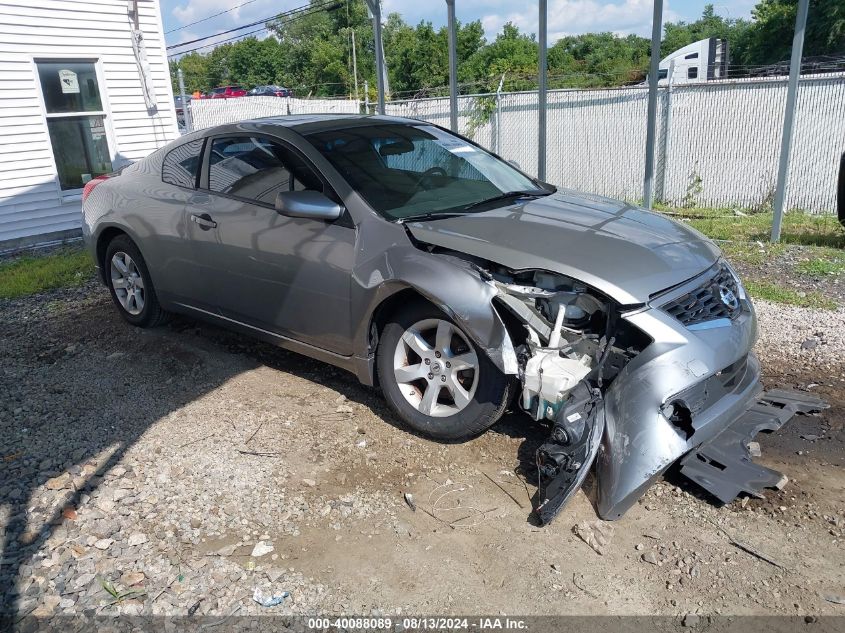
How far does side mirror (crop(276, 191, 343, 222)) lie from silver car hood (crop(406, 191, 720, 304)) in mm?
488

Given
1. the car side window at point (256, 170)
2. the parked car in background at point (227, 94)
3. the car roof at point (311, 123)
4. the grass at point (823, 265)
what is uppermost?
the parked car in background at point (227, 94)

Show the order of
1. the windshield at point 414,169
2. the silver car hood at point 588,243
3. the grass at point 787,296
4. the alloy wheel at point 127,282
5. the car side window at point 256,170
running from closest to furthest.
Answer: the silver car hood at point 588,243 → the windshield at point 414,169 → the car side window at point 256,170 → the alloy wheel at point 127,282 → the grass at point 787,296

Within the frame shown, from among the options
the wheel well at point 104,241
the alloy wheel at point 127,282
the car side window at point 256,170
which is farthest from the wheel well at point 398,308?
the wheel well at point 104,241

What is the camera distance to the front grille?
3.35m

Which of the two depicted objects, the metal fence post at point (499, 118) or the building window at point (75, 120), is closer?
the building window at point (75, 120)

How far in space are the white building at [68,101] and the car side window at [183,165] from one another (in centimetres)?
598

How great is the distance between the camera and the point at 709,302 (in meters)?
3.54

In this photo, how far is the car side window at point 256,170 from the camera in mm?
4434

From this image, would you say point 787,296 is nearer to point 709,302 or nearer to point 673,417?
point 709,302

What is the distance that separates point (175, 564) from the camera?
3029mm

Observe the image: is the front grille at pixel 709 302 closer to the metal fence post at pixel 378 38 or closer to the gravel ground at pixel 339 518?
the gravel ground at pixel 339 518

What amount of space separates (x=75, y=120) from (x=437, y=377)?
9218mm

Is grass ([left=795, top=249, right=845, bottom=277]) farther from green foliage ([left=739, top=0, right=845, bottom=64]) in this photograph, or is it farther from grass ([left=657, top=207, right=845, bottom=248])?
green foliage ([left=739, top=0, right=845, bottom=64])

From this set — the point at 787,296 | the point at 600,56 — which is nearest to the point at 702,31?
the point at 600,56
